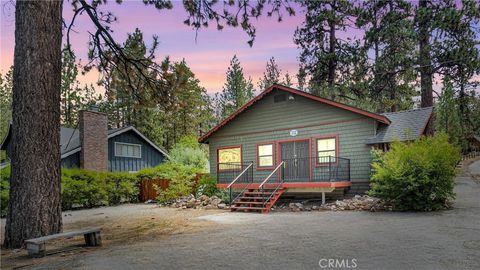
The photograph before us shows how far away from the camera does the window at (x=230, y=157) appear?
57.2 ft

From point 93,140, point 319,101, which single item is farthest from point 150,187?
point 319,101

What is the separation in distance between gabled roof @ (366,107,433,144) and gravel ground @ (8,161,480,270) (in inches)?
186

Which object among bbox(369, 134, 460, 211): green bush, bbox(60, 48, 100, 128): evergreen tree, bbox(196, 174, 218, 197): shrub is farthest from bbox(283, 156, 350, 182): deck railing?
bbox(60, 48, 100, 128): evergreen tree

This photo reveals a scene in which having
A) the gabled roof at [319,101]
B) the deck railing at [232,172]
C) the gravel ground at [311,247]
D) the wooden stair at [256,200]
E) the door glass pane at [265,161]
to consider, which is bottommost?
the wooden stair at [256,200]

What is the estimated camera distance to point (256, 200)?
13672 mm

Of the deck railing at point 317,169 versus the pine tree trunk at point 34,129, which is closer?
the pine tree trunk at point 34,129

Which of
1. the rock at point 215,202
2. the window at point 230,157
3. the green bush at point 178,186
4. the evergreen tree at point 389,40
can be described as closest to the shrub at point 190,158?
the green bush at point 178,186

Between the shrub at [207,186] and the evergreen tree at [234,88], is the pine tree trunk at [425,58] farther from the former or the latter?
the evergreen tree at [234,88]

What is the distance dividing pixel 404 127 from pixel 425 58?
728 cm

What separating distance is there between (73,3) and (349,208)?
34.1 feet

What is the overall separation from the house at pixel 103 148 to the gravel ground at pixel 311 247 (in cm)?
1310

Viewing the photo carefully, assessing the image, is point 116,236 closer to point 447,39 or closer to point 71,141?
point 71,141

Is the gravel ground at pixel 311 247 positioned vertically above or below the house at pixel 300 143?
below

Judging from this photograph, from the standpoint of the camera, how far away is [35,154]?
669cm
